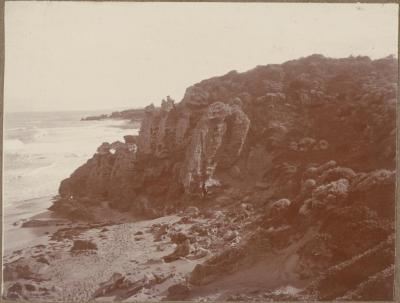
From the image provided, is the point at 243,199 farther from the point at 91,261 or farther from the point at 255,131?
the point at 91,261

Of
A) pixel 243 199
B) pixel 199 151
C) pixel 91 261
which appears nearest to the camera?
pixel 91 261

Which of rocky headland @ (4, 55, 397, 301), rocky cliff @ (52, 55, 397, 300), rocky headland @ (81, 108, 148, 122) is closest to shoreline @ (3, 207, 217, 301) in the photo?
rocky headland @ (4, 55, 397, 301)

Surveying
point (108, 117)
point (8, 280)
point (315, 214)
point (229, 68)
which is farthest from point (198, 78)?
point (8, 280)

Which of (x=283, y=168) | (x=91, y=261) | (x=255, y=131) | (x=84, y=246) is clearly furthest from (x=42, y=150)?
(x=283, y=168)

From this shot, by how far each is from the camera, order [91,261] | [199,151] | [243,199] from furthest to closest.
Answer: [199,151] → [243,199] → [91,261]

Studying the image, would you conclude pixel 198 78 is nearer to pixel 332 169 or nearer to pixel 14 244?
pixel 332 169

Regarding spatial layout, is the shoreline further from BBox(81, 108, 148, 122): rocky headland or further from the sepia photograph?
BBox(81, 108, 148, 122): rocky headland
